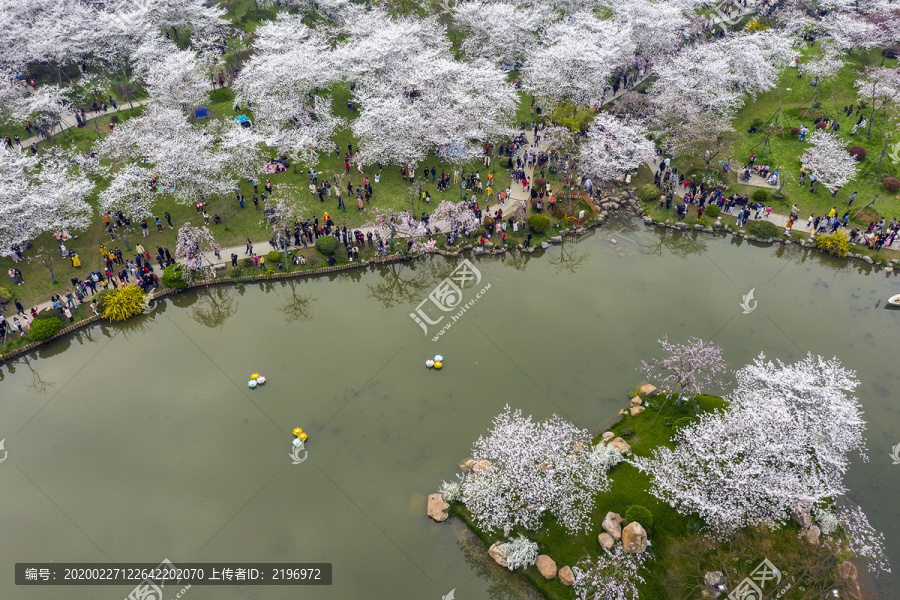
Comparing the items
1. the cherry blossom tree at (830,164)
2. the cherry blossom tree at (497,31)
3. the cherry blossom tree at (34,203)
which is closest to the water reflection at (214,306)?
the cherry blossom tree at (34,203)

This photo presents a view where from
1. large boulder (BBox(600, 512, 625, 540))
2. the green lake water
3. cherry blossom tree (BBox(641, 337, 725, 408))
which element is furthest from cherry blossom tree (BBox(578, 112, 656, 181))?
large boulder (BBox(600, 512, 625, 540))

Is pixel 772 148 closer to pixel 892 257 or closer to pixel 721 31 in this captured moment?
pixel 892 257

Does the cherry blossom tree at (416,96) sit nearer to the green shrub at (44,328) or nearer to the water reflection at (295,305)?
the water reflection at (295,305)

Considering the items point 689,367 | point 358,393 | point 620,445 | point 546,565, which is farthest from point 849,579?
point 358,393

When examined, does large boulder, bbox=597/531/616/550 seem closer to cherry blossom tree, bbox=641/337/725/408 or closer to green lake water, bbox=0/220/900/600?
green lake water, bbox=0/220/900/600

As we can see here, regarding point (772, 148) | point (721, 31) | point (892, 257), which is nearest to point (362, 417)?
point (892, 257)

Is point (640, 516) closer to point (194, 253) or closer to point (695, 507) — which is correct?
point (695, 507)
